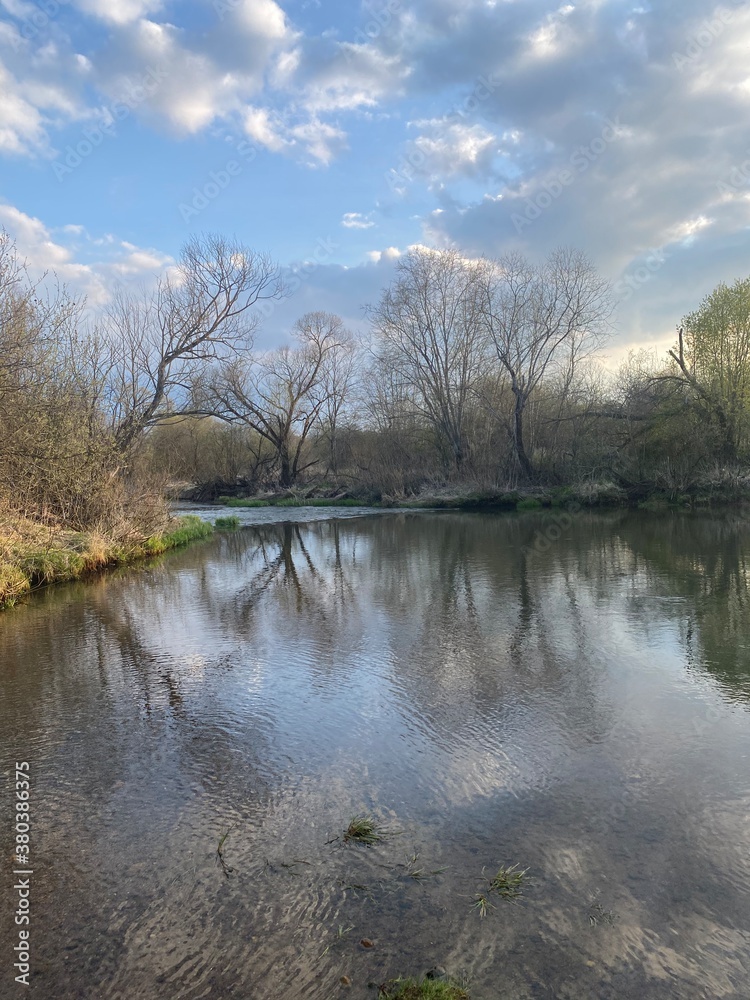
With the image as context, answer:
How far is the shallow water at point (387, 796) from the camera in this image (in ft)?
8.05

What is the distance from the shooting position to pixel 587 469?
1015 inches

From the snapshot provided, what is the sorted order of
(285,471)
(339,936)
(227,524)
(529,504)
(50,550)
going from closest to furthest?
(339,936)
(50,550)
(227,524)
(529,504)
(285,471)

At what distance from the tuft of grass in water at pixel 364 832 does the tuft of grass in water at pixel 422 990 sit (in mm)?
904

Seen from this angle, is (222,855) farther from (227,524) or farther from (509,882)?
(227,524)

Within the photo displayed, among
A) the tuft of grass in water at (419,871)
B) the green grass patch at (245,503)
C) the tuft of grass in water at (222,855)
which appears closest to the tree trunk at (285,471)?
the green grass patch at (245,503)

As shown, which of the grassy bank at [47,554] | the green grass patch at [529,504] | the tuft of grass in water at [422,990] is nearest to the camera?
the tuft of grass in water at [422,990]

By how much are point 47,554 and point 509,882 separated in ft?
33.9

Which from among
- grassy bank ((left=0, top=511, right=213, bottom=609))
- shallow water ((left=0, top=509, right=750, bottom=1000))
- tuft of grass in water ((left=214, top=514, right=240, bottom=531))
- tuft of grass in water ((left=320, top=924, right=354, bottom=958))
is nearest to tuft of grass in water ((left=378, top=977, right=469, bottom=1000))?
shallow water ((left=0, top=509, right=750, bottom=1000))

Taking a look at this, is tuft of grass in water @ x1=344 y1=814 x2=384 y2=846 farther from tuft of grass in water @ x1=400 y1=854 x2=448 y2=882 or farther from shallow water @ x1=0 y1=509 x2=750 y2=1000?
tuft of grass in water @ x1=400 y1=854 x2=448 y2=882

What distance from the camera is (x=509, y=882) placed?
9.28ft

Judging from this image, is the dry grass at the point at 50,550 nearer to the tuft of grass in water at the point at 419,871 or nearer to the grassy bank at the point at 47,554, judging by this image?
the grassy bank at the point at 47,554

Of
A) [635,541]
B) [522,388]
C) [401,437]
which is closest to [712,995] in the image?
[635,541]

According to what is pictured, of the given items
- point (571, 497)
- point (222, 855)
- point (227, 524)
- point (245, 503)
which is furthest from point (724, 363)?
point (222, 855)

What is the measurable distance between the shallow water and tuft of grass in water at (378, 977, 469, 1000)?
0.07m
